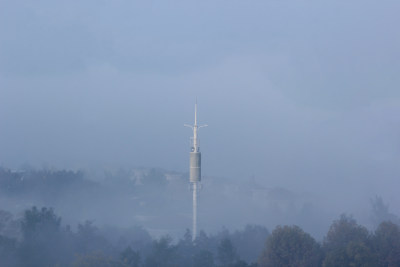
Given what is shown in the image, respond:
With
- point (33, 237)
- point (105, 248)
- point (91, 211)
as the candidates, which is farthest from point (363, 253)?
point (91, 211)

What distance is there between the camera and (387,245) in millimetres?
40250

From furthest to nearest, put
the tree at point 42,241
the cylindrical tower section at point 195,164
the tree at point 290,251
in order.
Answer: the cylindrical tower section at point 195,164
the tree at point 42,241
the tree at point 290,251

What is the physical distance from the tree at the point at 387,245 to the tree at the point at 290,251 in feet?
13.9

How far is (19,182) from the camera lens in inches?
3329

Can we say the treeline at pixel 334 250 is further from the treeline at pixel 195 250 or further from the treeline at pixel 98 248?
the treeline at pixel 98 248

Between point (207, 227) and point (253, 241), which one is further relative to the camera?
point (207, 227)

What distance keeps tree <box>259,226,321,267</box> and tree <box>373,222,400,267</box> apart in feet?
13.9

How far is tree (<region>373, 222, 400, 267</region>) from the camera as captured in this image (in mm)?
38344

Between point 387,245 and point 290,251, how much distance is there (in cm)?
695

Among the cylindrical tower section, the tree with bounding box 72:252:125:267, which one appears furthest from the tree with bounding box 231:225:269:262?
the tree with bounding box 72:252:125:267

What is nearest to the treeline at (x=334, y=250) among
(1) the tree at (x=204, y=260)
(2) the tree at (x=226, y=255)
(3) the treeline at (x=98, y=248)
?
(3) the treeline at (x=98, y=248)

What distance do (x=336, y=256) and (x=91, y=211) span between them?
48.6 metres

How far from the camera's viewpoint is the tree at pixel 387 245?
38.3 m

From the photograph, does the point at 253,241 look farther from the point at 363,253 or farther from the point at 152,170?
the point at 152,170
